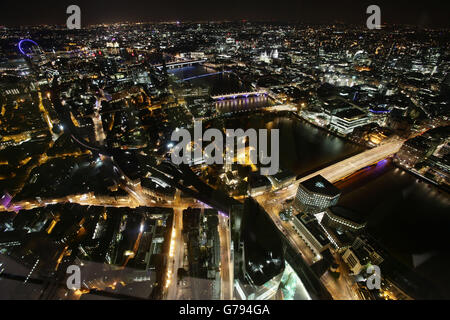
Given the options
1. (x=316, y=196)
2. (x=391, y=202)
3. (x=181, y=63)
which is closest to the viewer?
(x=316, y=196)

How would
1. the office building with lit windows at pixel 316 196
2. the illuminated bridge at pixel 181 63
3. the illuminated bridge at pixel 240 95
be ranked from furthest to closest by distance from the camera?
the illuminated bridge at pixel 181 63, the illuminated bridge at pixel 240 95, the office building with lit windows at pixel 316 196

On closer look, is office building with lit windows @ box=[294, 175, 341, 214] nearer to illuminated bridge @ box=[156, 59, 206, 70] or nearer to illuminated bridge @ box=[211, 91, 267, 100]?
illuminated bridge @ box=[211, 91, 267, 100]

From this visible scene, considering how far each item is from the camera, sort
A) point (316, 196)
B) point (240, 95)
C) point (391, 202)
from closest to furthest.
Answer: point (316, 196), point (391, 202), point (240, 95)

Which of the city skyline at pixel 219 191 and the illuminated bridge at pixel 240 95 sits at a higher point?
the illuminated bridge at pixel 240 95

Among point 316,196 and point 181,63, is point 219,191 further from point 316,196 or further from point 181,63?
point 181,63

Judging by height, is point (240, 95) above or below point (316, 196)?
above

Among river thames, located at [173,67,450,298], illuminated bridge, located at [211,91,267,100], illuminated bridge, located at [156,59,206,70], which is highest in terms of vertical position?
illuminated bridge, located at [156,59,206,70]

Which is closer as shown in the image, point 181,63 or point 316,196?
point 316,196

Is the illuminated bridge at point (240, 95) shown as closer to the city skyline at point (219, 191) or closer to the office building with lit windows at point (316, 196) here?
the city skyline at point (219, 191)

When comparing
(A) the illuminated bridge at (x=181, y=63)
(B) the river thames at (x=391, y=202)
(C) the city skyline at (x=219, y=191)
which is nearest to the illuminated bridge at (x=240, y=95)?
(C) the city skyline at (x=219, y=191)

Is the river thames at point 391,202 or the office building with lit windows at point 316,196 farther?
the office building with lit windows at point 316,196

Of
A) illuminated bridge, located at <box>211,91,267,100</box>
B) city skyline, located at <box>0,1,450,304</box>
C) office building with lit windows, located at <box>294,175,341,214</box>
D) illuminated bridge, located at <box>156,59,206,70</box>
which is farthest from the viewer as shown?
illuminated bridge, located at <box>156,59,206,70</box>

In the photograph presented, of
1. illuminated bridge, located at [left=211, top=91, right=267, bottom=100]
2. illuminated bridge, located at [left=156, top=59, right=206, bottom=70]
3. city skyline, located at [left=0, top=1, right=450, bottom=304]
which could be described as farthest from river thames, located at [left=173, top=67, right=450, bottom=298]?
illuminated bridge, located at [left=156, top=59, right=206, bottom=70]

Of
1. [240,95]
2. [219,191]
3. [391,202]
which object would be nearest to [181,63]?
[240,95]
